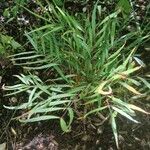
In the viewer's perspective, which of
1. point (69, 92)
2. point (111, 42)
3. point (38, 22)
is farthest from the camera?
point (38, 22)

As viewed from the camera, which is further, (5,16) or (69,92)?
(5,16)

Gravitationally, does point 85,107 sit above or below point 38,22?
below

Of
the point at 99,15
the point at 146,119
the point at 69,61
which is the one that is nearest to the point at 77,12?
the point at 99,15

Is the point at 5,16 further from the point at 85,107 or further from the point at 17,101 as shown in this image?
the point at 85,107

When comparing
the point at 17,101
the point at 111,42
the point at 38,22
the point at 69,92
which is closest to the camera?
the point at 69,92

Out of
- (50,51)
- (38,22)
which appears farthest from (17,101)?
(38,22)

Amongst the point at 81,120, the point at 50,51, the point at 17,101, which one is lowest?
the point at 81,120

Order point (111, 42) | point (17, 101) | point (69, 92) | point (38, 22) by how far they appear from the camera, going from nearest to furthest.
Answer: point (69, 92) < point (111, 42) < point (17, 101) < point (38, 22)

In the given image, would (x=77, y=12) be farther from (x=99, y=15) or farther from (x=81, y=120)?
(x=81, y=120)

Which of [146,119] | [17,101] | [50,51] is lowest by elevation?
[146,119]
